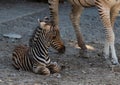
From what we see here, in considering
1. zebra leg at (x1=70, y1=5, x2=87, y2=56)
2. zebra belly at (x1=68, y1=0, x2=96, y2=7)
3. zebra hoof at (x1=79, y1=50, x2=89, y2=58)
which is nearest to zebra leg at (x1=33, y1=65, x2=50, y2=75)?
zebra hoof at (x1=79, y1=50, x2=89, y2=58)

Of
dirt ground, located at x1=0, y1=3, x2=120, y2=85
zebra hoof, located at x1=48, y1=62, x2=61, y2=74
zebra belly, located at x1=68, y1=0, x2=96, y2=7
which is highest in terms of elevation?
zebra belly, located at x1=68, y1=0, x2=96, y2=7

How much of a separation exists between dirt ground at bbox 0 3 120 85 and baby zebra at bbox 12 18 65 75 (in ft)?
0.33

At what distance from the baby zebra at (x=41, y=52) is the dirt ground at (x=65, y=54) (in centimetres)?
10

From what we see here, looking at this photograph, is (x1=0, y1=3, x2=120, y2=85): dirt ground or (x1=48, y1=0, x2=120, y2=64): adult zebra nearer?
(x1=0, y1=3, x2=120, y2=85): dirt ground

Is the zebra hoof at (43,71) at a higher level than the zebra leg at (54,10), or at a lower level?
lower

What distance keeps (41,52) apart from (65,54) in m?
1.48

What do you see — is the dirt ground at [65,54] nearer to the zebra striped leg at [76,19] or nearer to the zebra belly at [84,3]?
the zebra striped leg at [76,19]

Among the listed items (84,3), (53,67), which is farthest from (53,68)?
(84,3)

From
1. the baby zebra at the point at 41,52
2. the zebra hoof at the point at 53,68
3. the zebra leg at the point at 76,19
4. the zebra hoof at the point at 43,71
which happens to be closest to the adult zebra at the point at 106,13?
the zebra leg at the point at 76,19

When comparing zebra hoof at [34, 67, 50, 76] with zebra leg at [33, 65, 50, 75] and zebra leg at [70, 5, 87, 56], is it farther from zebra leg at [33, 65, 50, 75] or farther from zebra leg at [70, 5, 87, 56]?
zebra leg at [70, 5, 87, 56]

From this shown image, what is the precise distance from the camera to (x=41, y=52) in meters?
5.50

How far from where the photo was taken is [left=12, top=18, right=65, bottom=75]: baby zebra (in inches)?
212

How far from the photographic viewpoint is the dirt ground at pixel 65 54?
5.33 meters

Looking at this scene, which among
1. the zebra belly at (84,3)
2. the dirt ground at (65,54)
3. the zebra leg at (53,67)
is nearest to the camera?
the dirt ground at (65,54)
